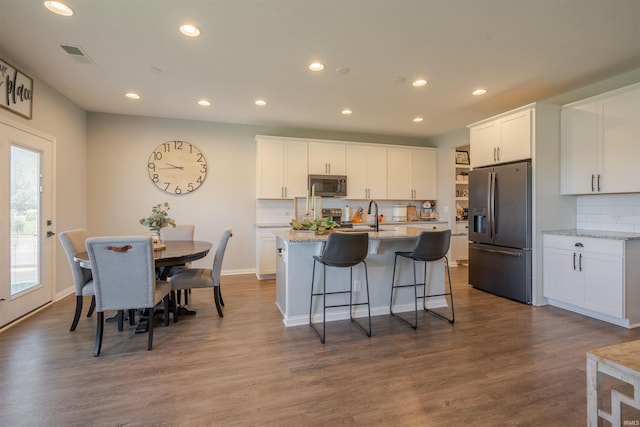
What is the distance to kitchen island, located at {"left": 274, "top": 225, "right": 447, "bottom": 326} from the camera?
123 inches

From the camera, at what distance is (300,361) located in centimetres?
240

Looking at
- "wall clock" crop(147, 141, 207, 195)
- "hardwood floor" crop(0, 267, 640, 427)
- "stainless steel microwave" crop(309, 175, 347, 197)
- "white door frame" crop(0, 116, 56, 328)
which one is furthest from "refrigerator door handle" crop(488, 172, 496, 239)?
"white door frame" crop(0, 116, 56, 328)

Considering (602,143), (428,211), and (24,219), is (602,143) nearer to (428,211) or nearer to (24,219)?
(428,211)

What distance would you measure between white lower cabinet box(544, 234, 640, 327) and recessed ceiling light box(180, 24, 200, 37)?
14.0 feet

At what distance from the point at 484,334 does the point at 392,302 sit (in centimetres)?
93

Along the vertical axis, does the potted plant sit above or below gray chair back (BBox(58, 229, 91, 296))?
above

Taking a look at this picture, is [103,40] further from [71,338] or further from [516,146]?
[516,146]

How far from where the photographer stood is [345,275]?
3.28 metres

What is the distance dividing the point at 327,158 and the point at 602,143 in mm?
3676

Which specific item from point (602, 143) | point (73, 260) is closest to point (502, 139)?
point (602, 143)

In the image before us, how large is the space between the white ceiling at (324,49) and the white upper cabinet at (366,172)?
1401 mm

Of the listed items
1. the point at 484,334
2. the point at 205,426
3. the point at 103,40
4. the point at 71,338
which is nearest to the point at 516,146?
the point at 484,334

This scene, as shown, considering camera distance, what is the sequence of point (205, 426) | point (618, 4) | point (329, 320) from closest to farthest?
point (205, 426), point (618, 4), point (329, 320)

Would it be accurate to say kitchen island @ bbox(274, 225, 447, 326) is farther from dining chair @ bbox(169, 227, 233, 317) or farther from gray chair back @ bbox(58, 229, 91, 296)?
gray chair back @ bbox(58, 229, 91, 296)
